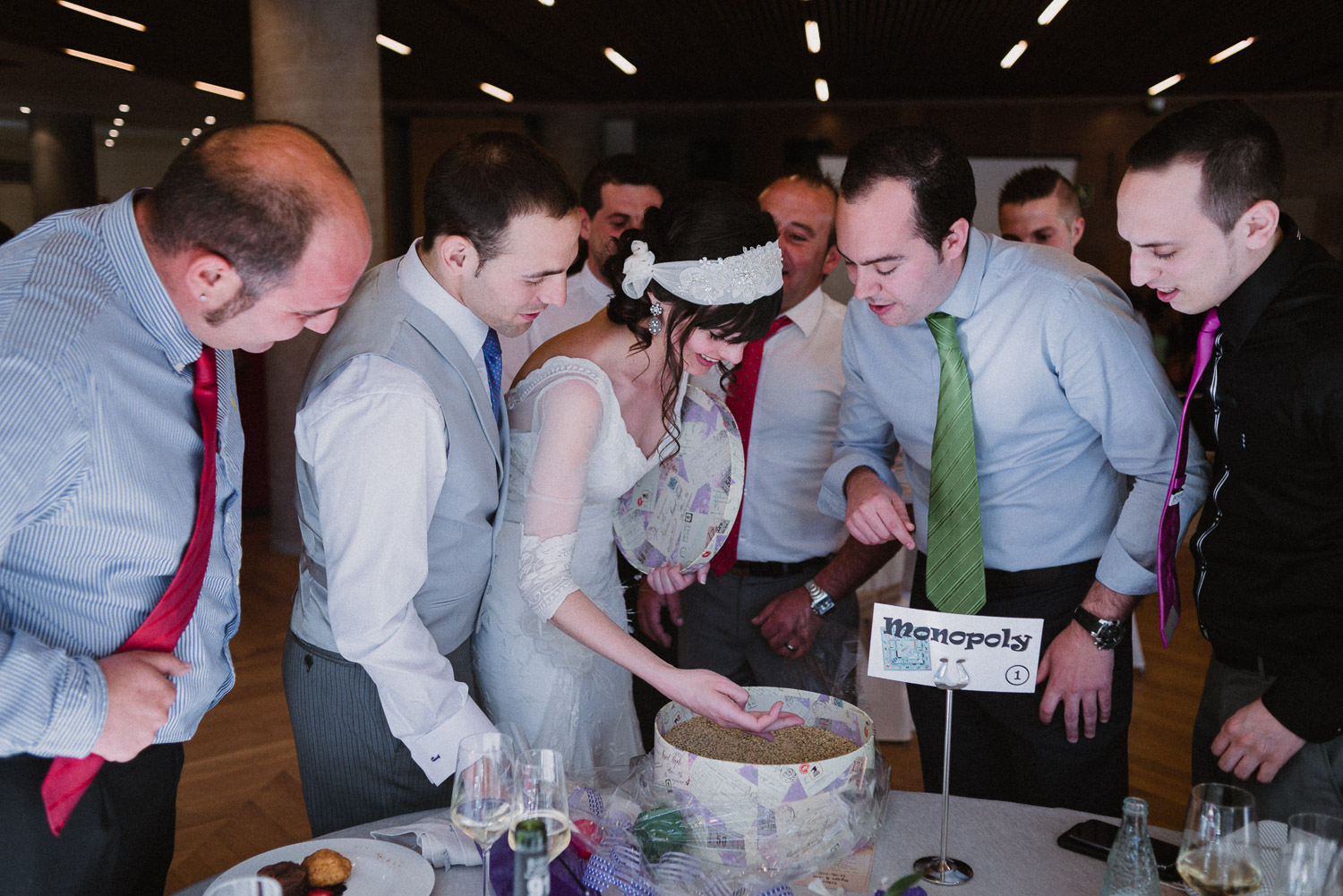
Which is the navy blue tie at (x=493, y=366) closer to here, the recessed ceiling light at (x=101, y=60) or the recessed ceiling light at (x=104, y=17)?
the recessed ceiling light at (x=104, y=17)

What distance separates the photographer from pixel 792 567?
2672 mm

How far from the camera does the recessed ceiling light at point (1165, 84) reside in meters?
8.65

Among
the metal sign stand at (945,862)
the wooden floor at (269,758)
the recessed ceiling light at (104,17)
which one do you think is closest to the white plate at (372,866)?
the metal sign stand at (945,862)

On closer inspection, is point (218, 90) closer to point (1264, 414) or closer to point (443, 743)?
point (443, 743)

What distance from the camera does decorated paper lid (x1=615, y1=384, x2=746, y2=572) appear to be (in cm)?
215

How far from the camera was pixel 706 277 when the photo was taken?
1.85m

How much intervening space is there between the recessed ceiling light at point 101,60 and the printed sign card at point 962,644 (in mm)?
8451

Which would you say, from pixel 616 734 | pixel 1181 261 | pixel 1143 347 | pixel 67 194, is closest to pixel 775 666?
pixel 616 734

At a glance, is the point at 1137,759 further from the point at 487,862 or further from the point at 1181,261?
the point at 487,862

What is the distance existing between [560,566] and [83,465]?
72 cm

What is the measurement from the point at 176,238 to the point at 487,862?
822 millimetres

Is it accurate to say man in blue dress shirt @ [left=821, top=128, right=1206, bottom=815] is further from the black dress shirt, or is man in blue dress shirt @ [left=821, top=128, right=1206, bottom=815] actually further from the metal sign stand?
the metal sign stand

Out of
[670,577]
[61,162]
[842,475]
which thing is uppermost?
[61,162]

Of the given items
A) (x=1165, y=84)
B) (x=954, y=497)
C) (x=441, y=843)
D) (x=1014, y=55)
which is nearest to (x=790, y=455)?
(x=954, y=497)
